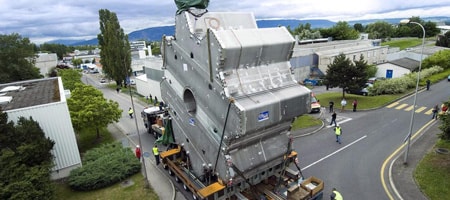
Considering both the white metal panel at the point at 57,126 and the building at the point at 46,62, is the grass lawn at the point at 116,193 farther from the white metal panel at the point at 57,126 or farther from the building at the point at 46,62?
the building at the point at 46,62

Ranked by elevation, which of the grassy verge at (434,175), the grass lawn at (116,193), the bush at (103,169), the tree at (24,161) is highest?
the tree at (24,161)

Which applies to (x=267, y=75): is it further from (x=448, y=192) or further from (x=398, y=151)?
(x=398, y=151)

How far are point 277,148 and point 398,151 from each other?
31.3 ft

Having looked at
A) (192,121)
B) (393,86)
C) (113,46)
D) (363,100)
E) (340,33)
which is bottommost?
(363,100)

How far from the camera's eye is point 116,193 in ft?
38.2

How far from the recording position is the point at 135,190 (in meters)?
11.8

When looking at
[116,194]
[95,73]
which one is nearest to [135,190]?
[116,194]

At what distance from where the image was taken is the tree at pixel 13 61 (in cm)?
3316

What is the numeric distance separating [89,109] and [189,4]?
38.7 ft

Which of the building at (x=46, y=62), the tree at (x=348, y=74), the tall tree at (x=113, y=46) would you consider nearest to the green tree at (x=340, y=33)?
the tall tree at (x=113, y=46)

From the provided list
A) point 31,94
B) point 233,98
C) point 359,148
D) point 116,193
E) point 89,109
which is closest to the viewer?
point 233,98

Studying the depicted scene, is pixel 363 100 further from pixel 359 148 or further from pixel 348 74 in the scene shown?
pixel 359 148

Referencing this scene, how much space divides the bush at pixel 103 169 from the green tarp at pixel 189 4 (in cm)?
815

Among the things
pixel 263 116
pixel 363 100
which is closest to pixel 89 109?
pixel 263 116
